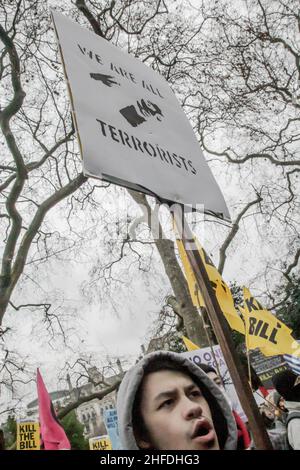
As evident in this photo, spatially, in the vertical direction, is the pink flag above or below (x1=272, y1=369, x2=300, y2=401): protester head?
above

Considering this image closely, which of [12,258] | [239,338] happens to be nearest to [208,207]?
[12,258]

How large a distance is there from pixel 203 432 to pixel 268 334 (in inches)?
103

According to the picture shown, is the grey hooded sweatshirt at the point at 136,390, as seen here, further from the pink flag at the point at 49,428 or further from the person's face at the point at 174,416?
the pink flag at the point at 49,428

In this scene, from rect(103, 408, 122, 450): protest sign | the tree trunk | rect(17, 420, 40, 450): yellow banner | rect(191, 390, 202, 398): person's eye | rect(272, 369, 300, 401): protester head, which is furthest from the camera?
the tree trunk

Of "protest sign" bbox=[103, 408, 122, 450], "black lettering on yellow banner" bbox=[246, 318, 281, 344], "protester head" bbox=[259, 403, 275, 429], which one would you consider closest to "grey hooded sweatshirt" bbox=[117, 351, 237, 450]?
"black lettering on yellow banner" bbox=[246, 318, 281, 344]

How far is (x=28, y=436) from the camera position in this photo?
5.29 meters

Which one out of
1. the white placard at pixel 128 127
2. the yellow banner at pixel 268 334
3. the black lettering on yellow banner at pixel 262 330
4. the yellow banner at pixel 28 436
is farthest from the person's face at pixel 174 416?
the yellow banner at pixel 28 436

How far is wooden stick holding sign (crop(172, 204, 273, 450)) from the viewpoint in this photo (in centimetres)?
140

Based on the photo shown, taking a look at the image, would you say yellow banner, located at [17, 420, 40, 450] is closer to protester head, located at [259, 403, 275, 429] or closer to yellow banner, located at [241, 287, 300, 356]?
protester head, located at [259, 403, 275, 429]

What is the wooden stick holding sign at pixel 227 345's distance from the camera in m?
1.40

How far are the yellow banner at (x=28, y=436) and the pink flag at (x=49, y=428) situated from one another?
8.53 feet

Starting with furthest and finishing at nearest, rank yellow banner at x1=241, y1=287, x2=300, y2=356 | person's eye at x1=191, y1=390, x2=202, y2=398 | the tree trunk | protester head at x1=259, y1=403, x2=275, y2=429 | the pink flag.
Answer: the tree trunk → protester head at x1=259, y1=403, x2=275, y2=429 → yellow banner at x1=241, y1=287, x2=300, y2=356 → the pink flag → person's eye at x1=191, y1=390, x2=202, y2=398

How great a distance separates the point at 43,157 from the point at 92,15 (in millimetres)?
3138

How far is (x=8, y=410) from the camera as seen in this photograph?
884 centimetres
